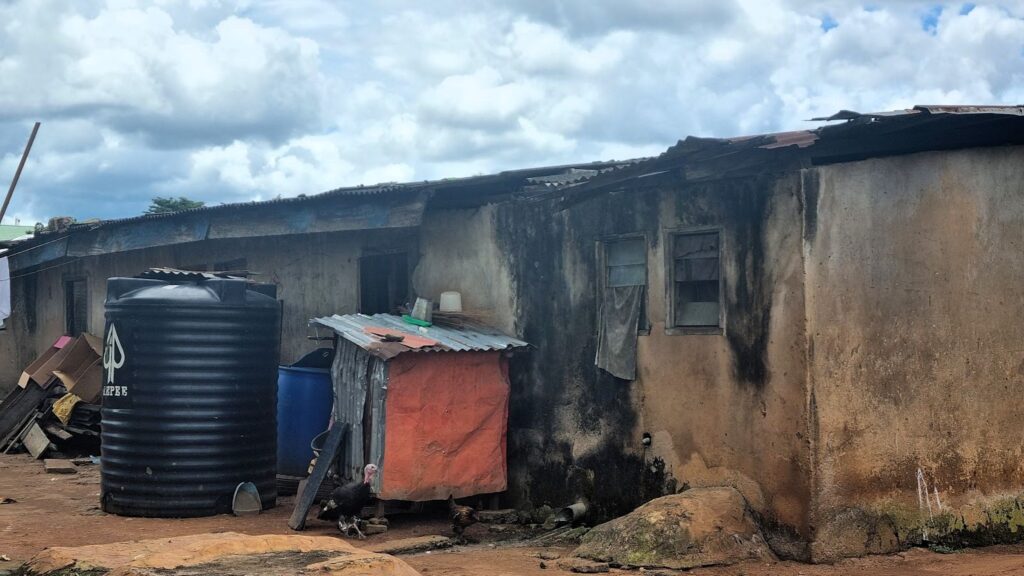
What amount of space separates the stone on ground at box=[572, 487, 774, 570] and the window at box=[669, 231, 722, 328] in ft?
4.98

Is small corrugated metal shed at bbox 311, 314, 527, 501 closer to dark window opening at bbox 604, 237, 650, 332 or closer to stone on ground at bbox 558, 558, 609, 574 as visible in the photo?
dark window opening at bbox 604, 237, 650, 332

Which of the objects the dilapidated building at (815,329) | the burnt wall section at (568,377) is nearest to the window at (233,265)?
the burnt wall section at (568,377)

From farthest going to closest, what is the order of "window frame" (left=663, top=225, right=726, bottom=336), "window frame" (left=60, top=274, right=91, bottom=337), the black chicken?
"window frame" (left=60, top=274, right=91, bottom=337) < the black chicken < "window frame" (left=663, top=225, right=726, bottom=336)

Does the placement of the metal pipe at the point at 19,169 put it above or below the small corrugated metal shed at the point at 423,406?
above

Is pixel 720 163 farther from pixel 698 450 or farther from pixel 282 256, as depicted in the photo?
pixel 282 256

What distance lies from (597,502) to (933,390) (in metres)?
3.15

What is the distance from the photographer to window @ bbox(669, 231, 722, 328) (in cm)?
867

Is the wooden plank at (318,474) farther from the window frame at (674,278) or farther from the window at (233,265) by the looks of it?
the window at (233,265)

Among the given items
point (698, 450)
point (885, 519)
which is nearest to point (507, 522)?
point (698, 450)

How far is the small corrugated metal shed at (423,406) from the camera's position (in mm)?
9281

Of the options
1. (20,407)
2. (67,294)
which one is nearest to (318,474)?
(20,407)

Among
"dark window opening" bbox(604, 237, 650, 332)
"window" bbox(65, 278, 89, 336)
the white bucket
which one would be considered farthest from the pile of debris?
"dark window opening" bbox(604, 237, 650, 332)

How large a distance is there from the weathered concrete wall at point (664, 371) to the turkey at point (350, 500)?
1692mm

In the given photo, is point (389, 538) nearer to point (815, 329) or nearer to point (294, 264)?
point (815, 329)
